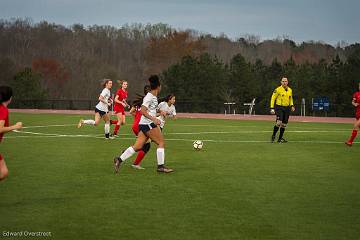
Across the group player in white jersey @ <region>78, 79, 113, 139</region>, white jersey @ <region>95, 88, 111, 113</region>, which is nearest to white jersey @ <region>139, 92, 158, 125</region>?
player in white jersey @ <region>78, 79, 113, 139</region>

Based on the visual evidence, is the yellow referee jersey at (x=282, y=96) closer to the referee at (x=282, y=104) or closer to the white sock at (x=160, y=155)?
the referee at (x=282, y=104)

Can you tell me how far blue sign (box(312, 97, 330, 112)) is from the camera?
54.8 meters

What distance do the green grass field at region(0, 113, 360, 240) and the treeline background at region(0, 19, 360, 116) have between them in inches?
1571

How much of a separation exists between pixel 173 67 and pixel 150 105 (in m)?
54.8

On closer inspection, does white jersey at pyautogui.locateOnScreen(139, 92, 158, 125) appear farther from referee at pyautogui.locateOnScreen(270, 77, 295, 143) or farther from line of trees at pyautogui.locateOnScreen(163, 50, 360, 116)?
line of trees at pyautogui.locateOnScreen(163, 50, 360, 116)

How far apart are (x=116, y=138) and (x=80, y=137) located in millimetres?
1363

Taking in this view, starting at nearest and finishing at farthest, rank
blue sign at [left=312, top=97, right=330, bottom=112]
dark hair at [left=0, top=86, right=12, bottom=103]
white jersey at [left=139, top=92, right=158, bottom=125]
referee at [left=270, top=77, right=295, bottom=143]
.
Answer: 1. dark hair at [left=0, top=86, right=12, bottom=103]
2. white jersey at [left=139, top=92, right=158, bottom=125]
3. referee at [left=270, top=77, right=295, bottom=143]
4. blue sign at [left=312, top=97, right=330, bottom=112]

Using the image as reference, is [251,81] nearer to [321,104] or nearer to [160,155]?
[321,104]

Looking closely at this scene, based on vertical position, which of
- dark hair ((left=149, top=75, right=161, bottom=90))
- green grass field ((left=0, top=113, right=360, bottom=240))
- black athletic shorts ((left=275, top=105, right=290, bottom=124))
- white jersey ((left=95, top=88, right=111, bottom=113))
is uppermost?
dark hair ((left=149, top=75, right=161, bottom=90))

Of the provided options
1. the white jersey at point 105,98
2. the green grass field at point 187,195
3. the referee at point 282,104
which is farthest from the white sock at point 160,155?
the referee at point 282,104

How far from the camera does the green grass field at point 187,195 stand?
28.9 feet

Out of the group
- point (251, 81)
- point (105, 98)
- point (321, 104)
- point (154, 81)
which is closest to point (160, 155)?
point (154, 81)

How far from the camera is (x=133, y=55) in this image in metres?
127

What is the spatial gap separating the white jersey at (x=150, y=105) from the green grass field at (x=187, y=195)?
113cm
